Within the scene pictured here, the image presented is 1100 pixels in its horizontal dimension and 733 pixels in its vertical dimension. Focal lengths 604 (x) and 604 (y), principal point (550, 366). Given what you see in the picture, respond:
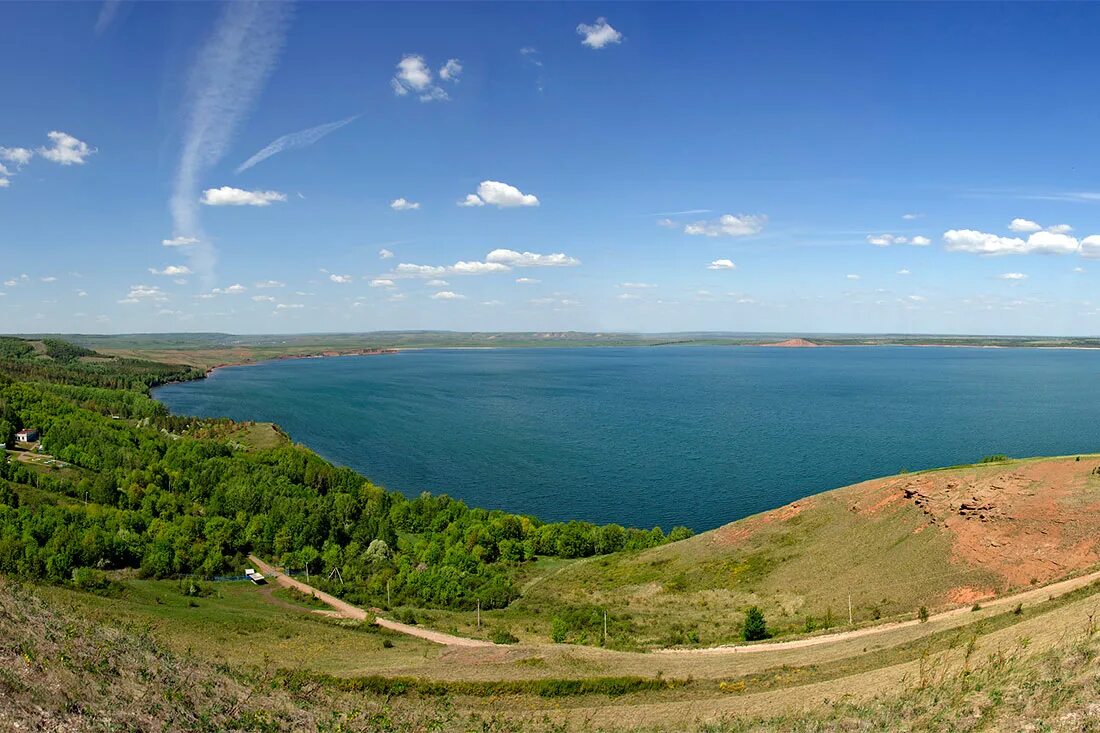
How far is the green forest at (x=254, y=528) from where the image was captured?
6012 cm

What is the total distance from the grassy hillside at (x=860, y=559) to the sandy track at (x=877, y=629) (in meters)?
2.70

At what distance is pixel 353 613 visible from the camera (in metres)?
53.2

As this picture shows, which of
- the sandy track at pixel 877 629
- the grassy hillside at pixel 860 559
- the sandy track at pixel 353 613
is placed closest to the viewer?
the sandy track at pixel 877 629

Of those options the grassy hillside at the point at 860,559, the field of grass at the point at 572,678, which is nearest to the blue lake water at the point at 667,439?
the grassy hillside at the point at 860,559

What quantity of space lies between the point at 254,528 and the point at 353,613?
29.2 metres

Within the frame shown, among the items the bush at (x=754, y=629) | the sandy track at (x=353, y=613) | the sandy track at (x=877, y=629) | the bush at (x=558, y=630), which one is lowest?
the sandy track at (x=353, y=613)

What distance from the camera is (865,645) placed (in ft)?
96.7

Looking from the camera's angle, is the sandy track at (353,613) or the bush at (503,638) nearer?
the bush at (503,638)

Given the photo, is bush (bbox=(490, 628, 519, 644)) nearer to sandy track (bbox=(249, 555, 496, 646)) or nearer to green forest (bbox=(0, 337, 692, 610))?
sandy track (bbox=(249, 555, 496, 646))

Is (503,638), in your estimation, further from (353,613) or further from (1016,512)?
(1016,512)

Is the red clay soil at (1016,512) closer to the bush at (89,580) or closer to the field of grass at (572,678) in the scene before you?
the field of grass at (572,678)

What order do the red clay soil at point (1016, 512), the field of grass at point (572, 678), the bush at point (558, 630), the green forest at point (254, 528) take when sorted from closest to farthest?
the field of grass at point (572, 678) → the red clay soil at point (1016, 512) → the bush at point (558, 630) → the green forest at point (254, 528)

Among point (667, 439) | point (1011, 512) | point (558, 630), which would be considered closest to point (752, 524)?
point (1011, 512)

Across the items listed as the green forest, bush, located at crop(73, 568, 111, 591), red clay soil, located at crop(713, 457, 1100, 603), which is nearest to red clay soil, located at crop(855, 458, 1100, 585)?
red clay soil, located at crop(713, 457, 1100, 603)
